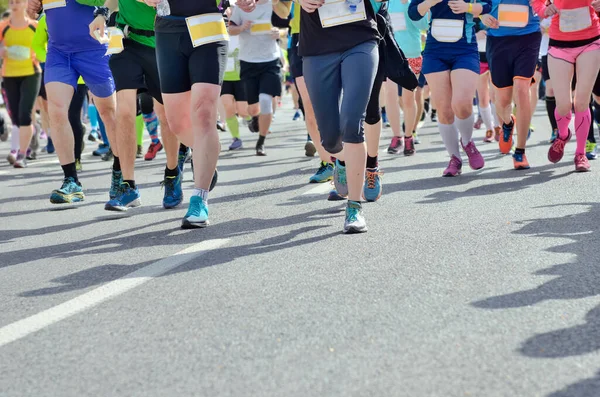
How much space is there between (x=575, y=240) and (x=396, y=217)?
1339 mm

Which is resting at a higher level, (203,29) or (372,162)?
(203,29)

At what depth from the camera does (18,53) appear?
1321cm

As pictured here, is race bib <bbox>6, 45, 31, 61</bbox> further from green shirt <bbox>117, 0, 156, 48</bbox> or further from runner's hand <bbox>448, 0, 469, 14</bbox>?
runner's hand <bbox>448, 0, 469, 14</bbox>

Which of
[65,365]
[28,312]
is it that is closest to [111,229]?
[28,312]

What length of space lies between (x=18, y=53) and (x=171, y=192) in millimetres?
6188

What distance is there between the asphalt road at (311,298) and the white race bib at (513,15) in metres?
1.86

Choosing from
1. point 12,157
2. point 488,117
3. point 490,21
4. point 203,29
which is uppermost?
point 203,29

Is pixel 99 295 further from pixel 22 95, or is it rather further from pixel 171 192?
pixel 22 95

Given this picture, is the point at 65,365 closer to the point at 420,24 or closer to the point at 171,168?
the point at 171,168

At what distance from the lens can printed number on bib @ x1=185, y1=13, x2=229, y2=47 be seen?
644cm

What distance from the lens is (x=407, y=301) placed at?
4.30 meters

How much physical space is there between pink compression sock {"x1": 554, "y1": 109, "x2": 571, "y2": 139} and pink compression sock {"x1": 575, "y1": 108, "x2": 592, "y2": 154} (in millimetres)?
86

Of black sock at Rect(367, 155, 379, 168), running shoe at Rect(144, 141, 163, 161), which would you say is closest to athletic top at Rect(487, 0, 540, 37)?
black sock at Rect(367, 155, 379, 168)

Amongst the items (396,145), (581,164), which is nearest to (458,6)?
(581,164)
